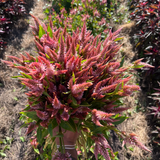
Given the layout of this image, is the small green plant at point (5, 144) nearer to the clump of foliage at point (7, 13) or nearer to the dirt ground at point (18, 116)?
the dirt ground at point (18, 116)

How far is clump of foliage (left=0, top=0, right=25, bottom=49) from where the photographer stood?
11.9 ft

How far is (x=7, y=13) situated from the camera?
4016 mm

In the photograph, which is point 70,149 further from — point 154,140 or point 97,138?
point 154,140

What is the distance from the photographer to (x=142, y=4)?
3467 mm

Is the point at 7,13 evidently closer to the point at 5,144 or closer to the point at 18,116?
the point at 18,116

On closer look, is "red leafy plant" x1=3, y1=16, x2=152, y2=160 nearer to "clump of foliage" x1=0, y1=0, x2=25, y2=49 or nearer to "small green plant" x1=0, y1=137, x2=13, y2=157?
"small green plant" x1=0, y1=137, x2=13, y2=157

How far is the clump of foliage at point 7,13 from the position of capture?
3619 mm

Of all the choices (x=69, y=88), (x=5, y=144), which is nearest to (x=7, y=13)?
(x=5, y=144)

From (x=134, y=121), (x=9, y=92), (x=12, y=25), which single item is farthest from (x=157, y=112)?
(x=12, y=25)

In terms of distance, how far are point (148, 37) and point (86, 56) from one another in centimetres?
263

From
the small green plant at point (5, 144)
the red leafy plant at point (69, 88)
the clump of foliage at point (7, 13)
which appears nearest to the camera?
the red leafy plant at point (69, 88)

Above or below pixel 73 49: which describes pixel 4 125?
below

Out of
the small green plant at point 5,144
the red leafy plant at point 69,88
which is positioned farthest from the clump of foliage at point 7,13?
the red leafy plant at point 69,88

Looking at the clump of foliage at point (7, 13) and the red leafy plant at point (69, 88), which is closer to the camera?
the red leafy plant at point (69, 88)
